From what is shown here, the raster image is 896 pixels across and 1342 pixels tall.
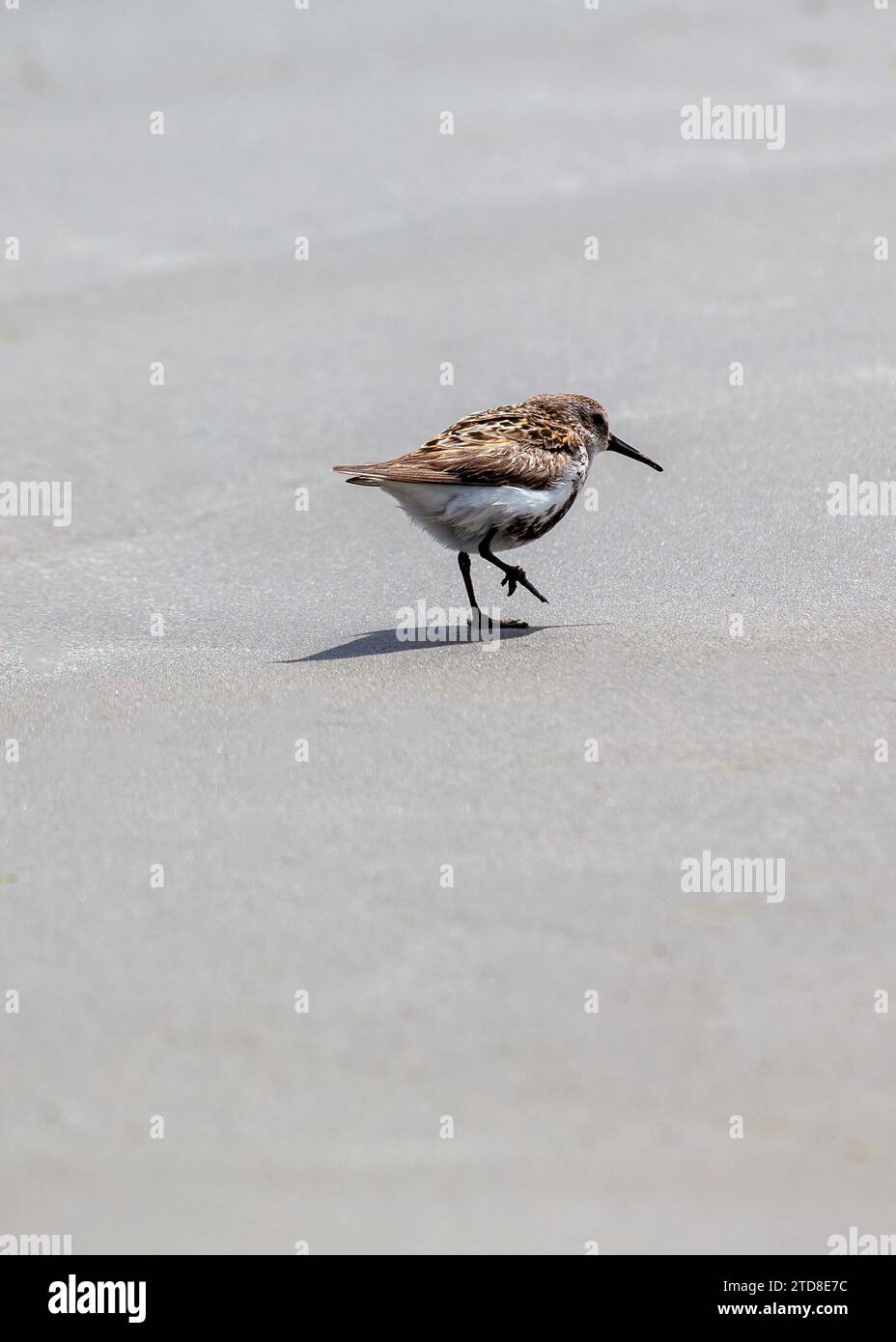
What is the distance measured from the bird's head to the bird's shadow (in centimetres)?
113

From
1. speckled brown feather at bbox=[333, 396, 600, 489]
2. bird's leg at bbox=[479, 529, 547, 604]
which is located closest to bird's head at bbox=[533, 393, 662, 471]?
speckled brown feather at bbox=[333, 396, 600, 489]

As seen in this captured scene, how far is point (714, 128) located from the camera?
11.9m

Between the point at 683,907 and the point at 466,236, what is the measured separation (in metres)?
7.28

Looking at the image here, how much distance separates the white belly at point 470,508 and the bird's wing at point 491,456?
0.04 metres

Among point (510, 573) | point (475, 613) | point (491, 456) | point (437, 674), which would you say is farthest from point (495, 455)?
point (437, 674)

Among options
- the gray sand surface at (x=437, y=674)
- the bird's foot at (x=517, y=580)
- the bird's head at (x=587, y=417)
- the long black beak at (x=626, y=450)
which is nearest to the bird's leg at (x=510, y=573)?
the bird's foot at (x=517, y=580)

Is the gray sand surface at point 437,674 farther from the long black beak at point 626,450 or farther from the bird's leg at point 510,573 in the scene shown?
the long black beak at point 626,450

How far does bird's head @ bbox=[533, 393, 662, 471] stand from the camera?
282 inches

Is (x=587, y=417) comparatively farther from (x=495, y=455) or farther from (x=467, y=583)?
(x=467, y=583)

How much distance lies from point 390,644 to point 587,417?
1.58 m

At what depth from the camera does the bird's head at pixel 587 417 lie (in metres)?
7.17

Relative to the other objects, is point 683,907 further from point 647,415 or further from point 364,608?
point 647,415

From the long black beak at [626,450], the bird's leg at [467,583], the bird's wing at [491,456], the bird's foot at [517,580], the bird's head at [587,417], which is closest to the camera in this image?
the bird's wing at [491,456]

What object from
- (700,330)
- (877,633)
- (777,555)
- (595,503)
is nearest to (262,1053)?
(877,633)
